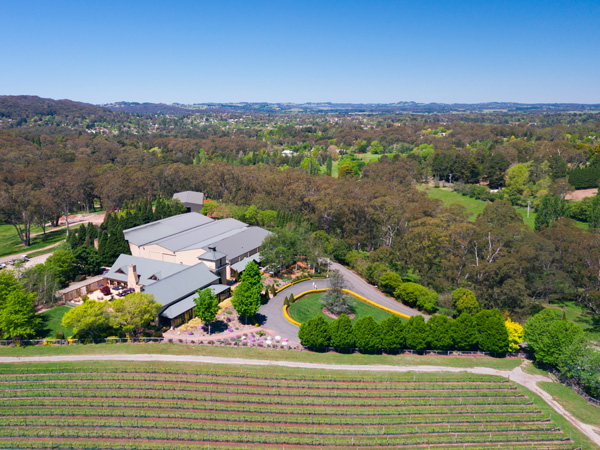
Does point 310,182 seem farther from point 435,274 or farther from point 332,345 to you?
point 332,345

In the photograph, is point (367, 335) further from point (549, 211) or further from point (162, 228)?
point (549, 211)

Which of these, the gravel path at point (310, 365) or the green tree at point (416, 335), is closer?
the gravel path at point (310, 365)

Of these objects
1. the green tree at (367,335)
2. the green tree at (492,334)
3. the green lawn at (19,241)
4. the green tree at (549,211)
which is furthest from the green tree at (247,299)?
the green tree at (549,211)

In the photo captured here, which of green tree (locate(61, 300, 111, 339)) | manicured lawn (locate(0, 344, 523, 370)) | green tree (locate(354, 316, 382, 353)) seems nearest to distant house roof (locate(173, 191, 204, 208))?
green tree (locate(61, 300, 111, 339))

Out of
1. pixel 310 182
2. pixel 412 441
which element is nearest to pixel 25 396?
pixel 412 441

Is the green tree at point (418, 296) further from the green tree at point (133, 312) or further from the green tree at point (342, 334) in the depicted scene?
the green tree at point (133, 312)

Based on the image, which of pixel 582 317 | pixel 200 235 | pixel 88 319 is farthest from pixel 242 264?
pixel 582 317
